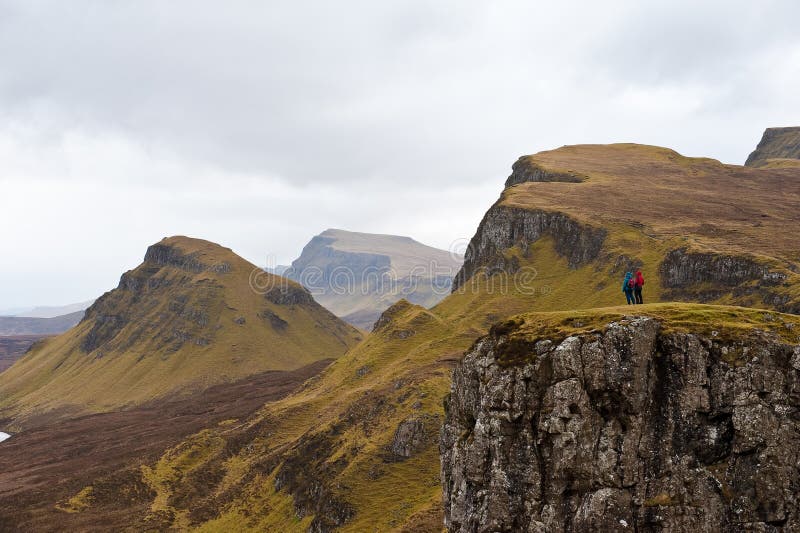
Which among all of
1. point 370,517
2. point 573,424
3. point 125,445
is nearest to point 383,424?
point 370,517

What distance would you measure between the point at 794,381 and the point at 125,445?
484 ft

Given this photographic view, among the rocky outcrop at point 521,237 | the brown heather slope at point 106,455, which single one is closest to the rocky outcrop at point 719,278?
the rocky outcrop at point 521,237

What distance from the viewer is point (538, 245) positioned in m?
137

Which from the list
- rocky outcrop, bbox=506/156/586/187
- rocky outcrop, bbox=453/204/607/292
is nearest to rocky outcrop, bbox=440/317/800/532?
rocky outcrop, bbox=453/204/607/292

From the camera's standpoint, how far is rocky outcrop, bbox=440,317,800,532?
26266mm

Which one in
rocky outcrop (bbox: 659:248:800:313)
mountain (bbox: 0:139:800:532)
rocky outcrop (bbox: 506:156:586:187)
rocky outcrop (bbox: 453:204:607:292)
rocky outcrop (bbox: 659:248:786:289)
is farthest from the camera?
rocky outcrop (bbox: 506:156:586:187)

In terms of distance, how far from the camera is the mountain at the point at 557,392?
27531 millimetres

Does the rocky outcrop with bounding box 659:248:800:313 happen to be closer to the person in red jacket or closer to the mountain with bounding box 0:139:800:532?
the mountain with bounding box 0:139:800:532

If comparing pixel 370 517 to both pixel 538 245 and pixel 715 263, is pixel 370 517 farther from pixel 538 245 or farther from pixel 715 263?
pixel 538 245

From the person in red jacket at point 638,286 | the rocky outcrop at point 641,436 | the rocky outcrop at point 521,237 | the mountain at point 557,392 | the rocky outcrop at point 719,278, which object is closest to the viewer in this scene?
the rocky outcrop at point 641,436

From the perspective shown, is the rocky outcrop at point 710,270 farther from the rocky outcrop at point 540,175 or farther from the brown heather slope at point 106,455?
the brown heather slope at point 106,455

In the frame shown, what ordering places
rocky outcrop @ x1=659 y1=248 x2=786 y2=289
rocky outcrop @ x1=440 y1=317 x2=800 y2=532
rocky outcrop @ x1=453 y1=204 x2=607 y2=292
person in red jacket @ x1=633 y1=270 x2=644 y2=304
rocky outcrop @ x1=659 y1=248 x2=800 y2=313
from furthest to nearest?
rocky outcrop @ x1=453 y1=204 x2=607 y2=292 < rocky outcrop @ x1=659 y1=248 x2=786 y2=289 < rocky outcrop @ x1=659 y1=248 x2=800 y2=313 < person in red jacket @ x1=633 y1=270 x2=644 y2=304 < rocky outcrop @ x1=440 y1=317 x2=800 y2=532

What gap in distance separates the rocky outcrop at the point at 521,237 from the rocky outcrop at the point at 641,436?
96.9 meters

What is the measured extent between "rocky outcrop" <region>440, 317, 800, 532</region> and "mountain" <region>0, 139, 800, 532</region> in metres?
0.09
